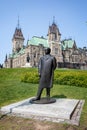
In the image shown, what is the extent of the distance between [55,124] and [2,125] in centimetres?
204

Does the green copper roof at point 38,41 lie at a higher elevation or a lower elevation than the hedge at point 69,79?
higher

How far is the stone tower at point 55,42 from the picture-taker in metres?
86.8

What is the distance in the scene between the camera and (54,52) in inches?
3406

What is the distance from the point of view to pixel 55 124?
25.5 ft

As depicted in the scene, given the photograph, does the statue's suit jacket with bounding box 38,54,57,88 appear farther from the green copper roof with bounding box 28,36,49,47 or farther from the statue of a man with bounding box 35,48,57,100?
the green copper roof with bounding box 28,36,49,47

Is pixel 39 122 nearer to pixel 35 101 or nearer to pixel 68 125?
pixel 68 125

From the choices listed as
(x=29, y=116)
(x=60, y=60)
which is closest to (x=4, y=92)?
(x=29, y=116)

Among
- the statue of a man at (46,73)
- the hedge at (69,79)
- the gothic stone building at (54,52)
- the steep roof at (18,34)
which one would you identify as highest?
the steep roof at (18,34)

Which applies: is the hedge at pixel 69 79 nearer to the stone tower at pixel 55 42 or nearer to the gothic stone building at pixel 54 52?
the gothic stone building at pixel 54 52

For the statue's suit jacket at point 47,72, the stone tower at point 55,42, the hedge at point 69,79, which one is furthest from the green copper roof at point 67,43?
the statue's suit jacket at point 47,72

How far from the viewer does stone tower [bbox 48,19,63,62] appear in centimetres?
8681

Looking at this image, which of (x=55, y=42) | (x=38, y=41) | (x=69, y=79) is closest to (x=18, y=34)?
(x=38, y=41)

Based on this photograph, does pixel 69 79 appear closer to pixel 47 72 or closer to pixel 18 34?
pixel 47 72

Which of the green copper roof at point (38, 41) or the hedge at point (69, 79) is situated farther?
the green copper roof at point (38, 41)
